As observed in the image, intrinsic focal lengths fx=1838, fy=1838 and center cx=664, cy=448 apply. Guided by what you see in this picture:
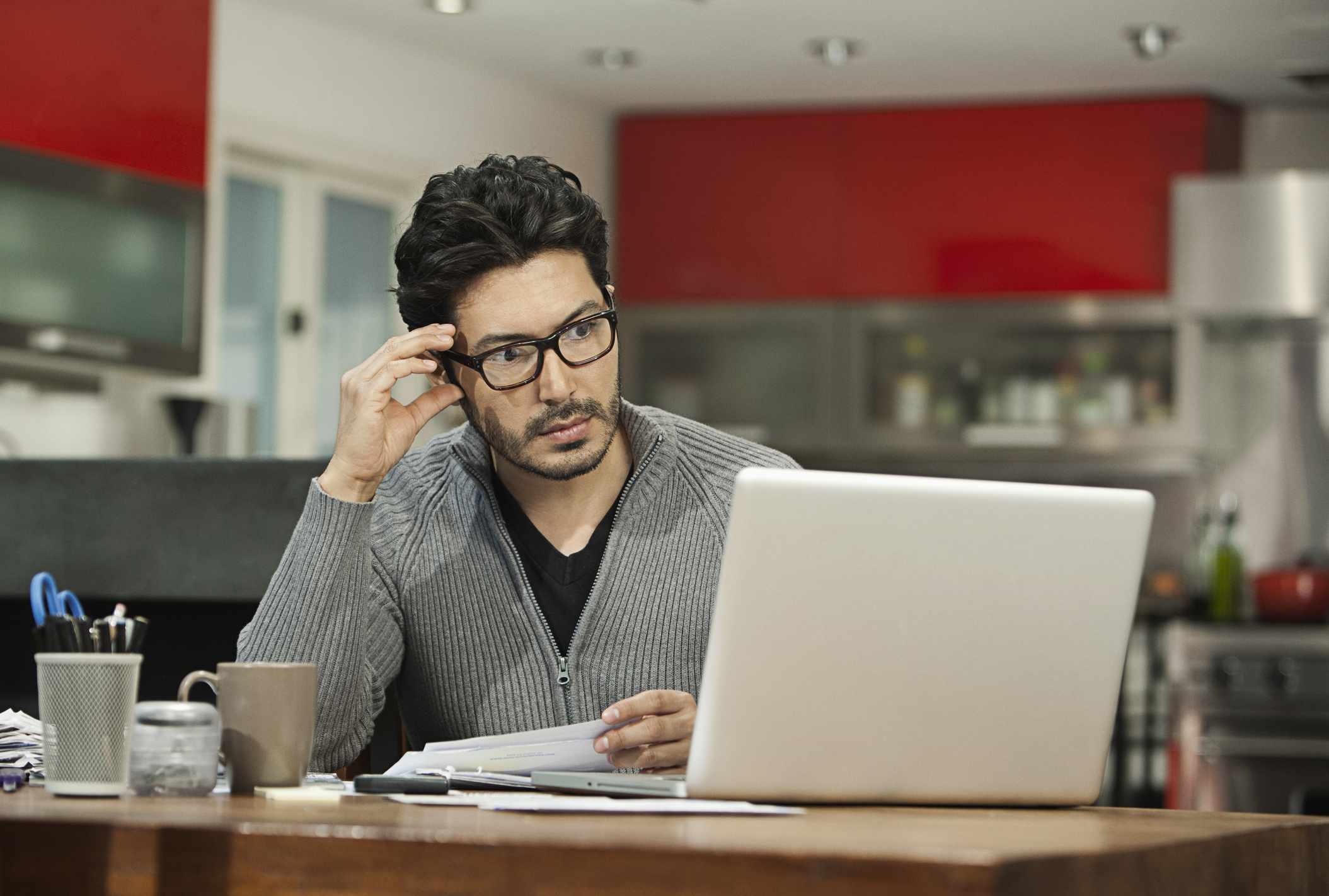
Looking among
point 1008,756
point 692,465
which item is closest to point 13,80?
point 692,465

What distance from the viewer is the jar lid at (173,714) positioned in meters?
1.34

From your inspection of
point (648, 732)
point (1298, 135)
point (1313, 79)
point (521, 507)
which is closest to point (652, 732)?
point (648, 732)

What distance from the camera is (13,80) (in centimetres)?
382

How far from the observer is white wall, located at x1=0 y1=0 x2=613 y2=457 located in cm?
420

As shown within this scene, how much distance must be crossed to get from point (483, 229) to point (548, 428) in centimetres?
23

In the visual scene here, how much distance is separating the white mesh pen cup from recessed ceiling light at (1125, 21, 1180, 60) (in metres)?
4.01

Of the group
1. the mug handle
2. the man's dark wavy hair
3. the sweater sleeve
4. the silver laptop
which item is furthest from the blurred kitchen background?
the silver laptop

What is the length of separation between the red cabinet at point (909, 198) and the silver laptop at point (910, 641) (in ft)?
14.1

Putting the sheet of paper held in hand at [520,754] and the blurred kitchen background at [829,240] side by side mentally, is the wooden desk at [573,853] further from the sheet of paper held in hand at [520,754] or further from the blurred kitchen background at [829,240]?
the blurred kitchen background at [829,240]

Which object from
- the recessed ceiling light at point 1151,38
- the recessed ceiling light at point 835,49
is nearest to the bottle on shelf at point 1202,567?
the recessed ceiling light at point 1151,38

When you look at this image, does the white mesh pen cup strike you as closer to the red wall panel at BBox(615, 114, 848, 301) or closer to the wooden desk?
the wooden desk

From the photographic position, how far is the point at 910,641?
1.33 m

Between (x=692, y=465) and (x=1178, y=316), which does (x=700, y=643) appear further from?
(x=1178, y=316)

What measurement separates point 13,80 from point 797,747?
10.0 ft
